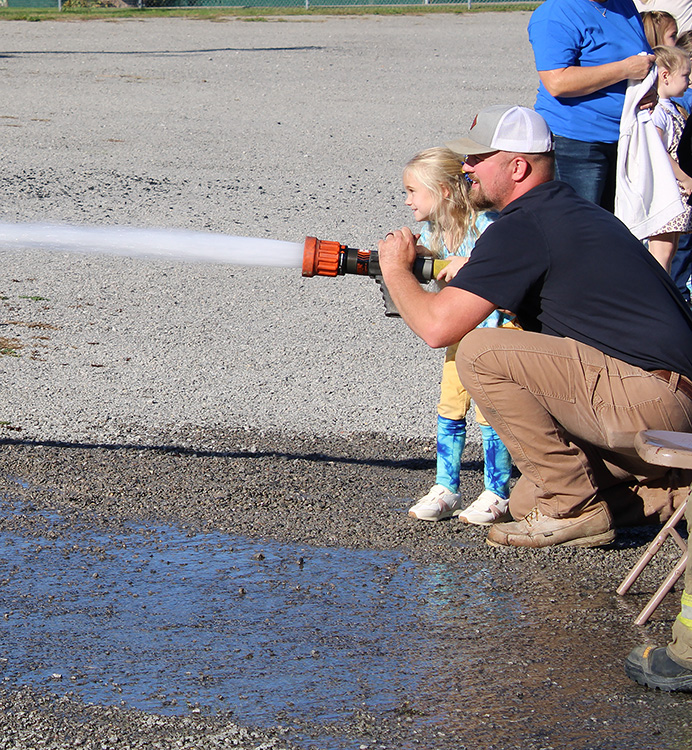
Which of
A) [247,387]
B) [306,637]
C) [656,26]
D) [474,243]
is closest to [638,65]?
[656,26]

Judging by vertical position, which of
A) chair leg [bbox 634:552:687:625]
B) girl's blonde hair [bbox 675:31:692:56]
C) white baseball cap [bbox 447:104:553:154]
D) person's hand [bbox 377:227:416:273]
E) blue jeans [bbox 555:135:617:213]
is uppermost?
girl's blonde hair [bbox 675:31:692:56]

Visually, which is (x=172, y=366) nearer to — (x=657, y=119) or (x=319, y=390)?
(x=319, y=390)

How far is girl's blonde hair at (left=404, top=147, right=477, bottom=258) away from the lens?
13.4 feet

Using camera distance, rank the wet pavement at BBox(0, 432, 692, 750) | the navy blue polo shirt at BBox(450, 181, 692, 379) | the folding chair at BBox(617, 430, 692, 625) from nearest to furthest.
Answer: the wet pavement at BBox(0, 432, 692, 750)
the folding chair at BBox(617, 430, 692, 625)
the navy blue polo shirt at BBox(450, 181, 692, 379)

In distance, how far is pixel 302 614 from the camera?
11.2ft

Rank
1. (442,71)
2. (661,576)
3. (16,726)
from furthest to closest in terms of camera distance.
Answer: (442,71) → (661,576) → (16,726)

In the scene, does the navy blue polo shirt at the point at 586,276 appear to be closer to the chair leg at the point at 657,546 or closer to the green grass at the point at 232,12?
the chair leg at the point at 657,546

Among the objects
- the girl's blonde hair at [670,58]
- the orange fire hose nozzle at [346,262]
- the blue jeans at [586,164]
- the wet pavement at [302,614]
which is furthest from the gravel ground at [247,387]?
the girl's blonde hair at [670,58]

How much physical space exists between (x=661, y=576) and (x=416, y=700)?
48.5 inches

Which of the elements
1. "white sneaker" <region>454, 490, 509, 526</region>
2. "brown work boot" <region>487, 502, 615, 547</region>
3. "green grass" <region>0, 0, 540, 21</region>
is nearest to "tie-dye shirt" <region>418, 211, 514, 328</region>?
"white sneaker" <region>454, 490, 509, 526</region>

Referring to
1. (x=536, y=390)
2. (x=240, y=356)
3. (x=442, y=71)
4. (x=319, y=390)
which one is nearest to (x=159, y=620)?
(x=536, y=390)

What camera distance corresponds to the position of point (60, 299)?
7.29m

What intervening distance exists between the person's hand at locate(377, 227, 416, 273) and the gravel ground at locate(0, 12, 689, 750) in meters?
0.99

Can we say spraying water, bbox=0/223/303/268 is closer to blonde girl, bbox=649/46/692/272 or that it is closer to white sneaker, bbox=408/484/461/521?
white sneaker, bbox=408/484/461/521
